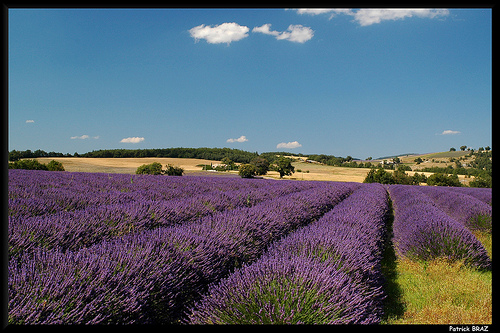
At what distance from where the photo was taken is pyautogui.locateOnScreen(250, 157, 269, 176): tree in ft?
136

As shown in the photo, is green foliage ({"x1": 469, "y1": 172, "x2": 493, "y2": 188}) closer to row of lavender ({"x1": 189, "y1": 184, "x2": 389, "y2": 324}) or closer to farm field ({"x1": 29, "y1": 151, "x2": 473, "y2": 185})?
row of lavender ({"x1": 189, "y1": 184, "x2": 389, "y2": 324})

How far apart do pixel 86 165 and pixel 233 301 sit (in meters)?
33.2

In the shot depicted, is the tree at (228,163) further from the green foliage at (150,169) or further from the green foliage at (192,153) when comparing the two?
the green foliage at (150,169)

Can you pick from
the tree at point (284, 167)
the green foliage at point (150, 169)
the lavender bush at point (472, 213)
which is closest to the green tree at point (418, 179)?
the lavender bush at point (472, 213)

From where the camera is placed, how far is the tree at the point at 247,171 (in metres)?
37.7

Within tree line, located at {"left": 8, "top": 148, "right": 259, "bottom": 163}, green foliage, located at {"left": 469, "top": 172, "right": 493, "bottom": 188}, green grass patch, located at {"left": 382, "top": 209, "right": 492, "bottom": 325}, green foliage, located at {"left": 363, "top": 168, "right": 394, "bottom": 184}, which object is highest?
tree line, located at {"left": 8, "top": 148, "right": 259, "bottom": 163}

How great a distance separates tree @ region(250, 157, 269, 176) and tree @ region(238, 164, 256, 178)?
1.32 m

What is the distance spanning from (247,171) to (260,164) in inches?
214

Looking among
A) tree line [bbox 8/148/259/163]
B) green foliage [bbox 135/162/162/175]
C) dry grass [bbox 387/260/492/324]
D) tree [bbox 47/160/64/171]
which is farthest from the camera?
tree line [bbox 8/148/259/163]

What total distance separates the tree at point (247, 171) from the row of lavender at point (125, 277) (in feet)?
115

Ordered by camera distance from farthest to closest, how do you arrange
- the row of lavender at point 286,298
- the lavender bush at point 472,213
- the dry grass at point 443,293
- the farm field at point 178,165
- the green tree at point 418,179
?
the farm field at point 178,165
the green tree at point 418,179
the lavender bush at point 472,213
the dry grass at point 443,293
the row of lavender at point 286,298

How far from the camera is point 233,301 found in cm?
152

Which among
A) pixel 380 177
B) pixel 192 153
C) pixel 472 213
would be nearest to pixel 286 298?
pixel 472 213

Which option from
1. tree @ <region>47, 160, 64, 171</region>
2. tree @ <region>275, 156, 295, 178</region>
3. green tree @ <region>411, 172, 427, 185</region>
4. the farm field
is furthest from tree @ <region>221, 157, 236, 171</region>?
green tree @ <region>411, 172, 427, 185</region>
